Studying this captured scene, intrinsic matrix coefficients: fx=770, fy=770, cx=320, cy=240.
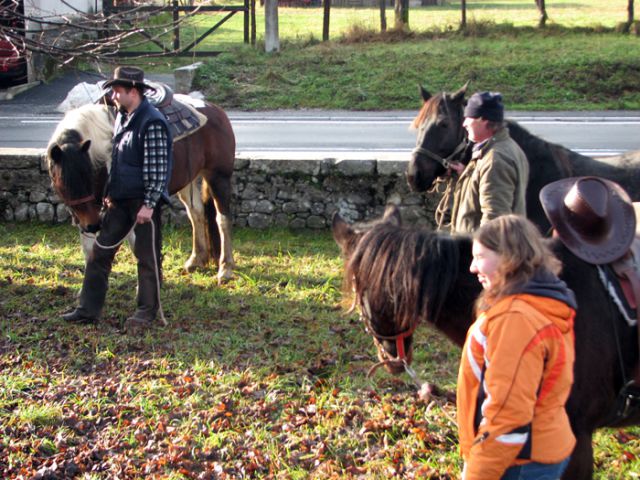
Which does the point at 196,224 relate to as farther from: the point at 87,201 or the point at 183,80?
the point at 183,80

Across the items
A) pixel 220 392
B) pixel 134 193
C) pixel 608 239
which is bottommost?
pixel 220 392

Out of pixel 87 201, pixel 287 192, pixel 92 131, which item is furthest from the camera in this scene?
pixel 287 192

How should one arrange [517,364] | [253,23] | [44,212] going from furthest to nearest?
[253,23] < [44,212] < [517,364]

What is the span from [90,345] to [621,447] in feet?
13.1

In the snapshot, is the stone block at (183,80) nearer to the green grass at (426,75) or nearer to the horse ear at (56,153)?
the green grass at (426,75)

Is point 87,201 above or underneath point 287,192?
above

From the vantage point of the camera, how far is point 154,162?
6.23 m

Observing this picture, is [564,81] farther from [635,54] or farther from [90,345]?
[90,345]

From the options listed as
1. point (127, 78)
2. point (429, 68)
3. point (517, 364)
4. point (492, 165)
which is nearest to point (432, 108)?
point (492, 165)

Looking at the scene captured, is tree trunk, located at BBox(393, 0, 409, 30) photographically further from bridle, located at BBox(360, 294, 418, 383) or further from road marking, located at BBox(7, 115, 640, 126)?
bridle, located at BBox(360, 294, 418, 383)

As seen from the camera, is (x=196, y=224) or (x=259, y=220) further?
(x=259, y=220)

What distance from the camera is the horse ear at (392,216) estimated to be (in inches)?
137

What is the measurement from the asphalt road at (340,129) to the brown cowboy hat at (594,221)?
9.45 metres

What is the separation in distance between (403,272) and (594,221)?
2.82 feet
